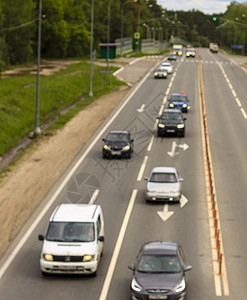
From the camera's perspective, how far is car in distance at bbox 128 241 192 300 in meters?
17.4

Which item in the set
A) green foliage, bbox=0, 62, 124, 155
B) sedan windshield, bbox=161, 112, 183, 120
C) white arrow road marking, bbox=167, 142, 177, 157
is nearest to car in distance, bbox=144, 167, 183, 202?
white arrow road marking, bbox=167, 142, 177, 157

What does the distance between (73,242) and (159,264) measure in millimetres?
3329

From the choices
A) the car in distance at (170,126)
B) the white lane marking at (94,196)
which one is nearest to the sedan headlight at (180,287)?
the white lane marking at (94,196)

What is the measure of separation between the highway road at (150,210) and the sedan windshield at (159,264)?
1.13 metres

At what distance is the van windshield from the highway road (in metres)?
1.28

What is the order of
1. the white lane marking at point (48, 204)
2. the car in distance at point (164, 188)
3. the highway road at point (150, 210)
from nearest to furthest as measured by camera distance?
1. the highway road at point (150, 210)
2. the white lane marking at point (48, 204)
3. the car in distance at point (164, 188)

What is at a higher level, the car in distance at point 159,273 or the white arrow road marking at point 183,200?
the car in distance at point 159,273

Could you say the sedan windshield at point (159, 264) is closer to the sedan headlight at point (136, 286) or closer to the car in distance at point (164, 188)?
the sedan headlight at point (136, 286)

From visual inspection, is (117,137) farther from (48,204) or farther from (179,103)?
(179,103)

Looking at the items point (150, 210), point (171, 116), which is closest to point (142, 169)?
point (150, 210)

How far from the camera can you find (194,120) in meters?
51.3

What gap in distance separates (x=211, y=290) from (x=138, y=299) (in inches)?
115

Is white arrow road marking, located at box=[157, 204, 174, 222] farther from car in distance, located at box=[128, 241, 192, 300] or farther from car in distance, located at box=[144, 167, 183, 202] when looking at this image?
car in distance, located at box=[128, 241, 192, 300]

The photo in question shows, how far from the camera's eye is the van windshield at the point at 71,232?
2058 cm
